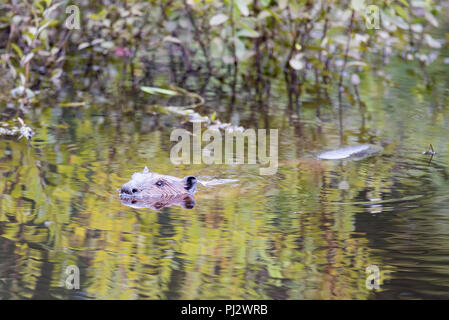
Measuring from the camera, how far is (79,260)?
329 centimetres

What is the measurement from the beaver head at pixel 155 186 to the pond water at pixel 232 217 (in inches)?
3.5

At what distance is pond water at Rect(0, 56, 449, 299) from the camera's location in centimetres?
308

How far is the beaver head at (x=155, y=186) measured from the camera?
164 inches

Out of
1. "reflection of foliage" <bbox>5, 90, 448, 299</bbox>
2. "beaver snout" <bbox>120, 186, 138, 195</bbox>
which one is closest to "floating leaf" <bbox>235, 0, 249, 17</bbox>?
"reflection of foliage" <bbox>5, 90, 448, 299</bbox>

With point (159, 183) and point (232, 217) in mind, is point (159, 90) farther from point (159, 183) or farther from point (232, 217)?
point (232, 217)

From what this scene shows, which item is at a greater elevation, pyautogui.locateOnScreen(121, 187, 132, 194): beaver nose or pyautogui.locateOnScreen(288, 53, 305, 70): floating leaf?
pyautogui.locateOnScreen(288, 53, 305, 70): floating leaf

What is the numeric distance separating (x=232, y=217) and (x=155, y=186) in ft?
1.82

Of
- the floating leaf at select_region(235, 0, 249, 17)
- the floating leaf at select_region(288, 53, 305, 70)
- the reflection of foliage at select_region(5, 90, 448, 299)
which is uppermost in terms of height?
the floating leaf at select_region(235, 0, 249, 17)

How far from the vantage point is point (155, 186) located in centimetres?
419

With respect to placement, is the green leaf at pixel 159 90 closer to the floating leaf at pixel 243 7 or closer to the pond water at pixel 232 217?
the pond water at pixel 232 217

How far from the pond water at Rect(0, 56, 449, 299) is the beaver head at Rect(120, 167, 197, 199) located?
0.29 feet

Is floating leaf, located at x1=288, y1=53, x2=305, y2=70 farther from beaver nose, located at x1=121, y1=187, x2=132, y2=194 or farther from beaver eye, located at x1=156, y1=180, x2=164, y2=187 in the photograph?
beaver nose, located at x1=121, y1=187, x2=132, y2=194

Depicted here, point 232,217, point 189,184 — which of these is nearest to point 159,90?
point 189,184
